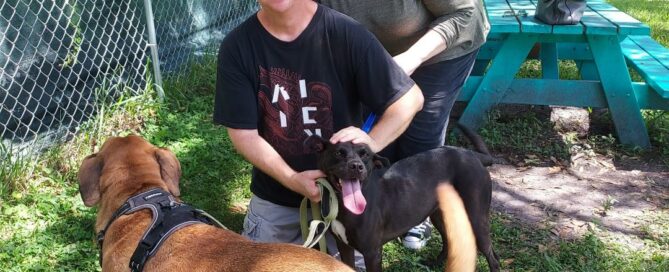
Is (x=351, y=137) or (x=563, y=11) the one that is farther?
(x=563, y=11)

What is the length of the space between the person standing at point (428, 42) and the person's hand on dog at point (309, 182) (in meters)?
0.71

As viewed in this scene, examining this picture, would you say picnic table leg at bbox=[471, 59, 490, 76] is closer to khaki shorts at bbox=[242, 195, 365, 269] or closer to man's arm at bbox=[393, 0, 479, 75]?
man's arm at bbox=[393, 0, 479, 75]

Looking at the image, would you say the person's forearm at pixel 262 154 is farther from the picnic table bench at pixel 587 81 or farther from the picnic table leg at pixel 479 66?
the picnic table leg at pixel 479 66

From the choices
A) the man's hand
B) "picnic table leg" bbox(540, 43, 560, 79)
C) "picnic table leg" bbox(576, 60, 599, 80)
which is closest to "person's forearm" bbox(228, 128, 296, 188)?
the man's hand

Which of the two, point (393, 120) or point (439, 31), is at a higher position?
point (439, 31)

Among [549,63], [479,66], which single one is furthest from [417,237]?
[549,63]

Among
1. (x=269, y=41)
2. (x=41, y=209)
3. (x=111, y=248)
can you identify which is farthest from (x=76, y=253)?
(x=269, y=41)

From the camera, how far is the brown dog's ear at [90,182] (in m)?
2.79

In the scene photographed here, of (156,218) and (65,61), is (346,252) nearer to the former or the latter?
(156,218)

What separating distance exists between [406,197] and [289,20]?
99 cm

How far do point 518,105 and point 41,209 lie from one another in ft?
12.3

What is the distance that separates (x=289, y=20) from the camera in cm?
274

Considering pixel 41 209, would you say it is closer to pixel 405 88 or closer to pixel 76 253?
pixel 76 253

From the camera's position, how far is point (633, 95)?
192 inches
